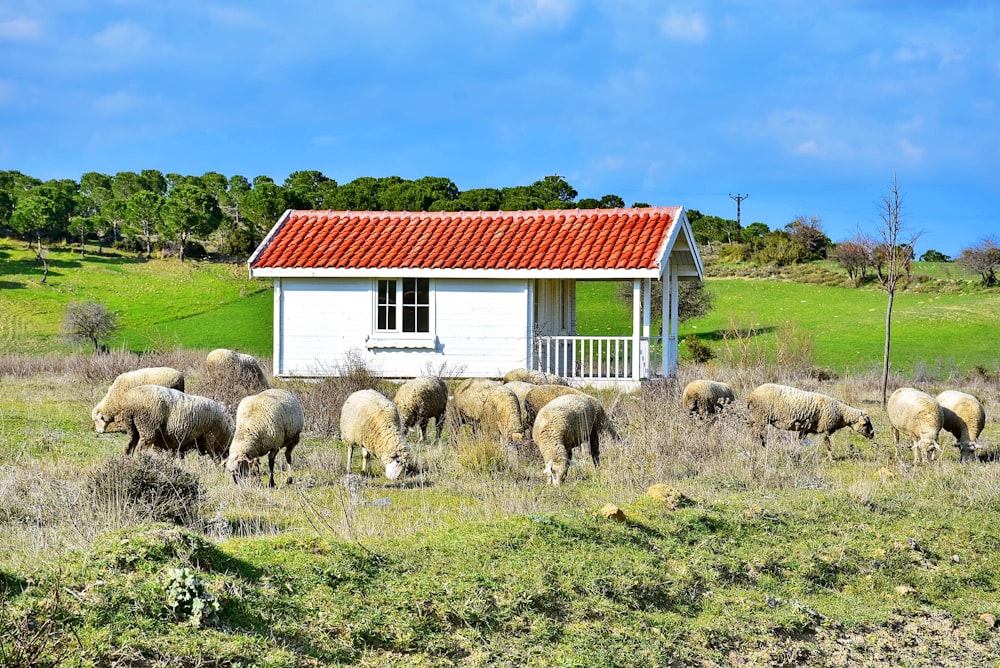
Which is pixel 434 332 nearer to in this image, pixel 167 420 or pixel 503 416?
pixel 503 416

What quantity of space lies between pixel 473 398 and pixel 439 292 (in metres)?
7.75

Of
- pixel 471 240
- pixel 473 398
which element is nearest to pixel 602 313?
pixel 471 240

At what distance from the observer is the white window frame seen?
2161cm

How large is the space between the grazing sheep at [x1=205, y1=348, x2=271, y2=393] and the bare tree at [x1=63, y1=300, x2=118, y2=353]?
16.5 metres

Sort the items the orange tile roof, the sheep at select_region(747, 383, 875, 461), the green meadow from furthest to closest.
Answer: the orange tile roof
the sheep at select_region(747, 383, 875, 461)
the green meadow

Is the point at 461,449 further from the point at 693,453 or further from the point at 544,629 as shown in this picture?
the point at 544,629

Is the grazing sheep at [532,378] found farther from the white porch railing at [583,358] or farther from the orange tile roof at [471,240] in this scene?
the orange tile roof at [471,240]

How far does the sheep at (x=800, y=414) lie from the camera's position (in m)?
14.0

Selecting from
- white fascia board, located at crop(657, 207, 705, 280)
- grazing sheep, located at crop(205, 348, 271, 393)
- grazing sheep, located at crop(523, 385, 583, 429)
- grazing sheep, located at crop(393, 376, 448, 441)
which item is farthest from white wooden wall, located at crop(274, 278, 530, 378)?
grazing sheep, located at crop(523, 385, 583, 429)

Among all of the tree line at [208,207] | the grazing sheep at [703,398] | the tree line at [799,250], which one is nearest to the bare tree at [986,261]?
the tree line at [799,250]

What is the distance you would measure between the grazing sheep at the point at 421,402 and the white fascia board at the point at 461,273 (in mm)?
6183

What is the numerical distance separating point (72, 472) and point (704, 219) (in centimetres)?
7707

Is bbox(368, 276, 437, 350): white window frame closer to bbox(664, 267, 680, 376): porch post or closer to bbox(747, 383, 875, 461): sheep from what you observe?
bbox(664, 267, 680, 376): porch post

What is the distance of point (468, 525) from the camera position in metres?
8.00
